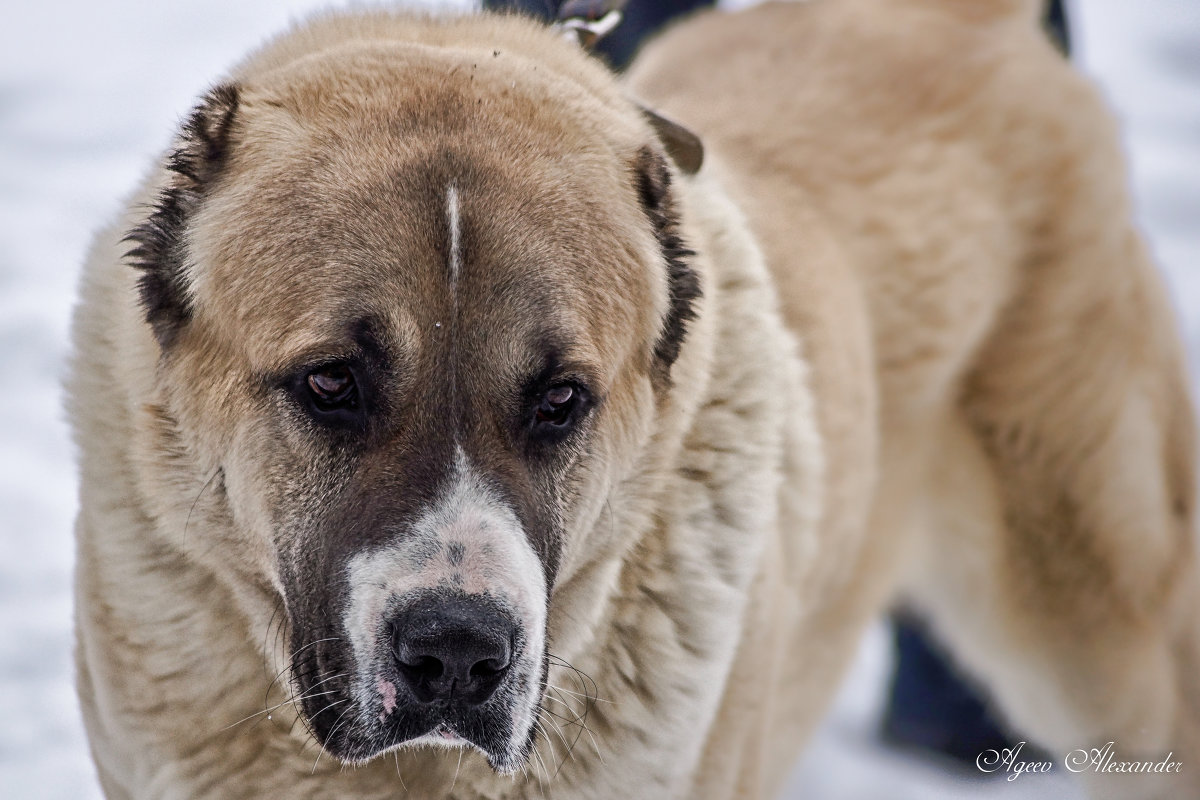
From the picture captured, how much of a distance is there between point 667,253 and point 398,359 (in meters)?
0.62

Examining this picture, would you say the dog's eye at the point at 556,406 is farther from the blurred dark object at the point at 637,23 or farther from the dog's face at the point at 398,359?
the blurred dark object at the point at 637,23

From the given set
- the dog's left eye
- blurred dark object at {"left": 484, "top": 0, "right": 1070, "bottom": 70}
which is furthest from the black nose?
blurred dark object at {"left": 484, "top": 0, "right": 1070, "bottom": 70}

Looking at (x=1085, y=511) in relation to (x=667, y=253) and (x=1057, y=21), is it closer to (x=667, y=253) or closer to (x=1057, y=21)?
(x=667, y=253)

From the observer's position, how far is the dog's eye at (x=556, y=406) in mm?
2127

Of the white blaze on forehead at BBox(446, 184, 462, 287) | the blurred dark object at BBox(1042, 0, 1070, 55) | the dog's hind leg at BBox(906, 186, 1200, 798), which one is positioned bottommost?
the dog's hind leg at BBox(906, 186, 1200, 798)

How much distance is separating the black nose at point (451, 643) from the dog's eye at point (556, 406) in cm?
39

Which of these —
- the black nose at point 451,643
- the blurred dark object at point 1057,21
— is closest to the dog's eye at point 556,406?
the black nose at point 451,643

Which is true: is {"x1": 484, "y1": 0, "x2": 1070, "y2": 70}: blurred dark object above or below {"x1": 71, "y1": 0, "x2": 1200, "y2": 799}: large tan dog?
below

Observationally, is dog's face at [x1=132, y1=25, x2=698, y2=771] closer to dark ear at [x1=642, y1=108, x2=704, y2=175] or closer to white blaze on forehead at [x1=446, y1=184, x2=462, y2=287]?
white blaze on forehead at [x1=446, y1=184, x2=462, y2=287]

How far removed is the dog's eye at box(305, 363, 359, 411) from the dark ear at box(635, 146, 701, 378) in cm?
61

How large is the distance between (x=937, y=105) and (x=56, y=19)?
22.9ft

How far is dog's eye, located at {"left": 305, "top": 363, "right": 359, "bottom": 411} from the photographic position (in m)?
2.02

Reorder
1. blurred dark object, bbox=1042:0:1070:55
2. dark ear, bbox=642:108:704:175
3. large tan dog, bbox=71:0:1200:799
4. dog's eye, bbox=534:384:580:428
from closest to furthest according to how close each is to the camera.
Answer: large tan dog, bbox=71:0:1200:799, dog's eye, bbox=534:384:580:428, dark ear, bbox=642:108:704:175, blurred dark object, bbox=1042:0:1070:55

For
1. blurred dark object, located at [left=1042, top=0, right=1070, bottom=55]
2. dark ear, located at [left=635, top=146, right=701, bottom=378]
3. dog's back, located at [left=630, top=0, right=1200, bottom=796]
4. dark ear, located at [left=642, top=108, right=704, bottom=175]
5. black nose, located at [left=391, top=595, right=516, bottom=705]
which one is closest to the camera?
black nose, located at [left=391, top=595, right=516, bottom=705]
